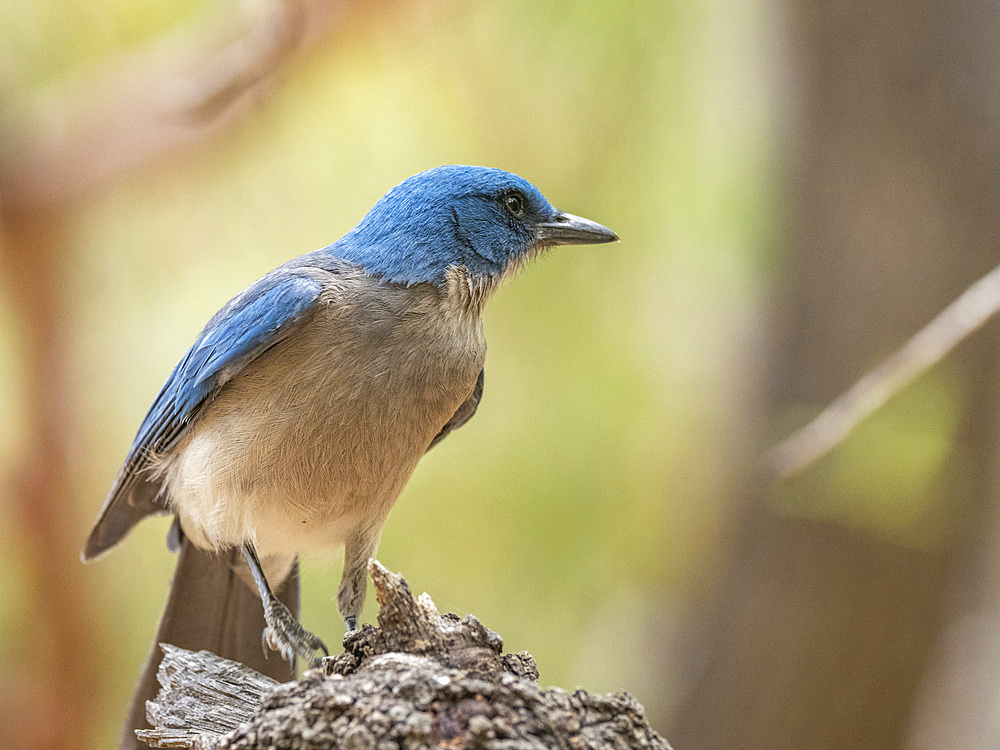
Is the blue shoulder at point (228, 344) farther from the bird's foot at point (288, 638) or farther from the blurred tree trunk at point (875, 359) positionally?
the blurred tree trunk at point (875, 359)

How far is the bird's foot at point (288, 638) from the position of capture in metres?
3.06

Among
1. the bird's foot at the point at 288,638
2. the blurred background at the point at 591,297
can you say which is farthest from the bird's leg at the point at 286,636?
the blurred background at the point at 591,297

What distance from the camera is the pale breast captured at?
3023 millimetres

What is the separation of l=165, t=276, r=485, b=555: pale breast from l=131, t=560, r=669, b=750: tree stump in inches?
29.1

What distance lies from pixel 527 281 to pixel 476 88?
1187 millimetres

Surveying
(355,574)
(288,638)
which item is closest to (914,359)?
(355,574)

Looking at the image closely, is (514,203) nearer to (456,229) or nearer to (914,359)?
(456,229)

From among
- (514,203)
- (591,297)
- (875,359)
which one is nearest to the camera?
(514,203)

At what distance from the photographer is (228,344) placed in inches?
123

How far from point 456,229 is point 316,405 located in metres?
0.87

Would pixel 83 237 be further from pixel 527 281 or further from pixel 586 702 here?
pixel 586 702

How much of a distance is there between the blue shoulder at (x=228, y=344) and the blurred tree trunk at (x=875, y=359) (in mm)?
3111

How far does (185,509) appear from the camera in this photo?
3.36 m

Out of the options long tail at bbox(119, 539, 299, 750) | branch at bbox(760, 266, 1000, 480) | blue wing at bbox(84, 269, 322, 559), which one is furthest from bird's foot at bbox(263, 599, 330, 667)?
branch at bbox(760, 266, 1000, 480)
